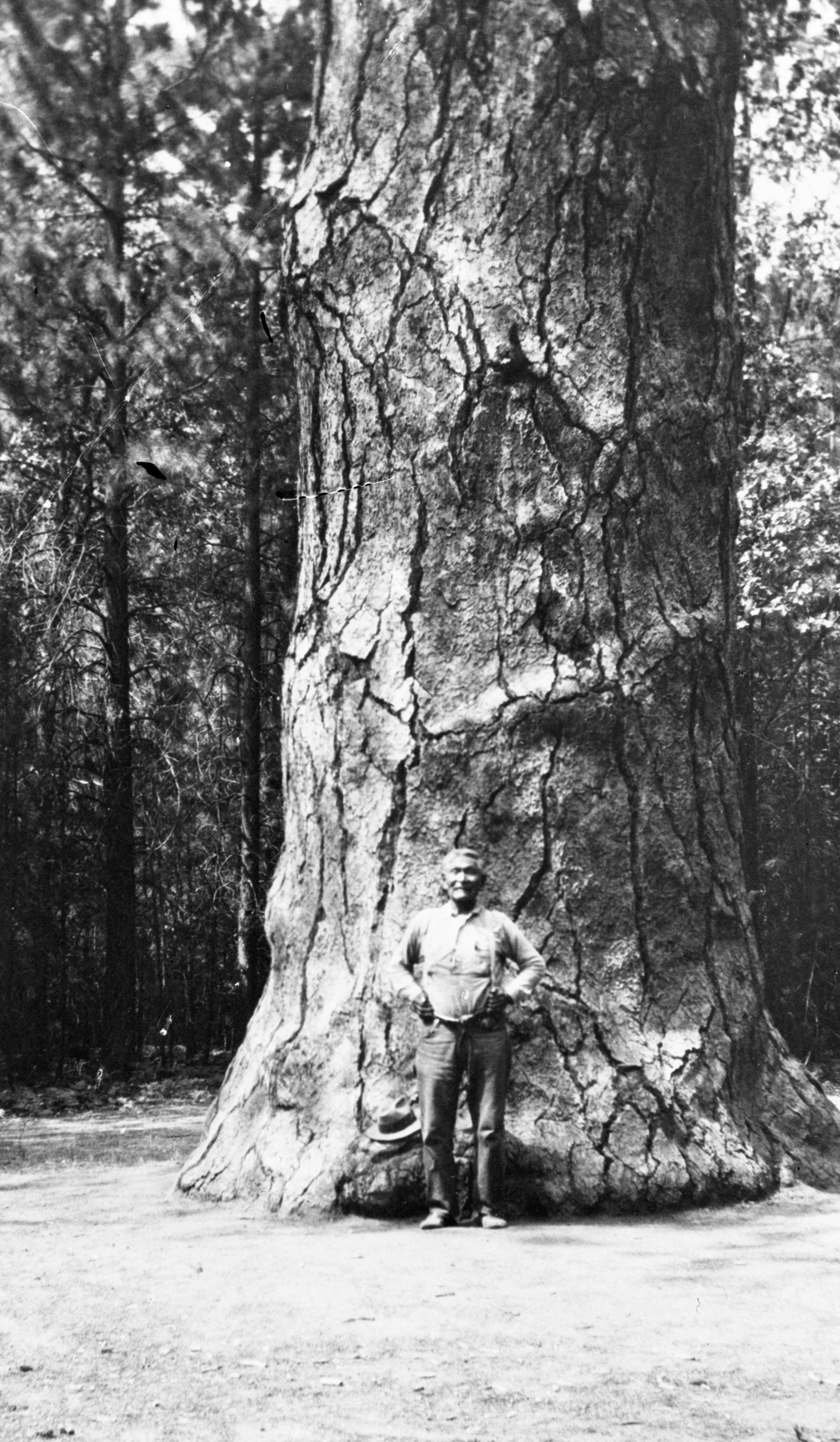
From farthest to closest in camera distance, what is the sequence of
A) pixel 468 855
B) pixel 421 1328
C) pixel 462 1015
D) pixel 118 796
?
1. pixel 118 796
2. pixel 468 855
3. pixel 462 1015
4. pixel 421 1328

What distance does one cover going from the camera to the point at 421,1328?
5387 millimetres

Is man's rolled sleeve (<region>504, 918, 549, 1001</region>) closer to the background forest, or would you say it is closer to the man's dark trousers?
the man's dark trousers

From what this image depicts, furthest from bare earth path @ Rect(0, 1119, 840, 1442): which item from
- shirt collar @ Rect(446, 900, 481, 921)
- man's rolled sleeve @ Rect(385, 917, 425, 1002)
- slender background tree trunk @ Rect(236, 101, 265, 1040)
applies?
slender background tree trunk @ Rect(236, 101, 265, 1040)

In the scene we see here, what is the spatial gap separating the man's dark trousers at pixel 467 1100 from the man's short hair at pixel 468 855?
0.73m

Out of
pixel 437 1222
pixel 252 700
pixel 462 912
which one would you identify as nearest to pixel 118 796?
pixel 252 700

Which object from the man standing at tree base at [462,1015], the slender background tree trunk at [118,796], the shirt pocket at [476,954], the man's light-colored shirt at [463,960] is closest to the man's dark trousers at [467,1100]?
the man standing at tree base at [462,1015]

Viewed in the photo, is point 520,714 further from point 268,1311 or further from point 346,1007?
point 268,1311

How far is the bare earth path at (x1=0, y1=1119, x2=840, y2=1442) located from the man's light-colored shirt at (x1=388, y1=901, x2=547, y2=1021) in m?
1.02

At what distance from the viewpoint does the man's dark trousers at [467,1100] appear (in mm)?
7316

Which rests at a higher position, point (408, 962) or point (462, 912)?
point (462, 912)

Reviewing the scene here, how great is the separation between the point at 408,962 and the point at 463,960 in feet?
0.94

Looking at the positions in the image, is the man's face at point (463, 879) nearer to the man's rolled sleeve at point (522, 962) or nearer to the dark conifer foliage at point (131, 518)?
the man's rolled sleeve at point (522, 962)

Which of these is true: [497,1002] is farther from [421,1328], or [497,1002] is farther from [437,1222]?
[421,1328]

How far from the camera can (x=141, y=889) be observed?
1980 cm
